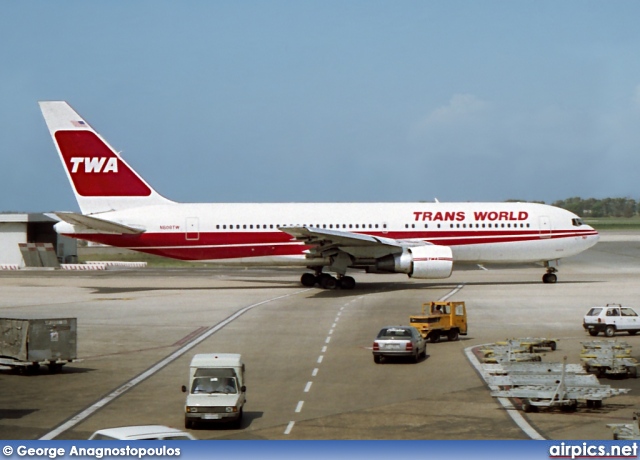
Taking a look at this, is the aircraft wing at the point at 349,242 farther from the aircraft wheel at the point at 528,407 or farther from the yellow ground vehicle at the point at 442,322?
the aircraft wheel at the point at 528,407

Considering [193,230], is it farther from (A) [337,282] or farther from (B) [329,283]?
(A) [337,282]

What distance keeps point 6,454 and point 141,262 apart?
81059mm

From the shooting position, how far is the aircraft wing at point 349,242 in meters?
55.3

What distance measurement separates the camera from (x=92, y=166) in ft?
201

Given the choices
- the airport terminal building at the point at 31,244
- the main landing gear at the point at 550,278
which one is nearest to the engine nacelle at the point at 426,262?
the main landing gear at the point at 550,278

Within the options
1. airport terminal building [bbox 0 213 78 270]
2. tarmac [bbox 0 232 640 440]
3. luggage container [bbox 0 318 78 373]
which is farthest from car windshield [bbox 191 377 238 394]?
airport terminal building [bbox 0 213 78 270]

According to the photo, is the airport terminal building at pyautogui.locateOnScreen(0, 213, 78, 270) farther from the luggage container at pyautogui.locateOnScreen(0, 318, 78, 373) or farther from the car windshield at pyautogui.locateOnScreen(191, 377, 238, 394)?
the car windshield at pyautogui.locateOnScreen(191, 377, 238, 394)

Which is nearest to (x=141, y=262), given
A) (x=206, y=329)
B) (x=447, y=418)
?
(x=206, y=329)

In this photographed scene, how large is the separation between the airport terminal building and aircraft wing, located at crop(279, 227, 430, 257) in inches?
1536

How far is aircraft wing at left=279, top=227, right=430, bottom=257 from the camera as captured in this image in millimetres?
55344

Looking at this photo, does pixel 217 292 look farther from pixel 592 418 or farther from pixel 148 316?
pixel 592 418

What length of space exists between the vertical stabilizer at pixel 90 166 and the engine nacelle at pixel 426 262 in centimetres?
1834

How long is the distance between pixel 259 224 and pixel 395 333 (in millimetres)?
29262

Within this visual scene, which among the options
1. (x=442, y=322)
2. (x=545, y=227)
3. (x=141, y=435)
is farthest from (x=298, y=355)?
(x=545, y=227)
